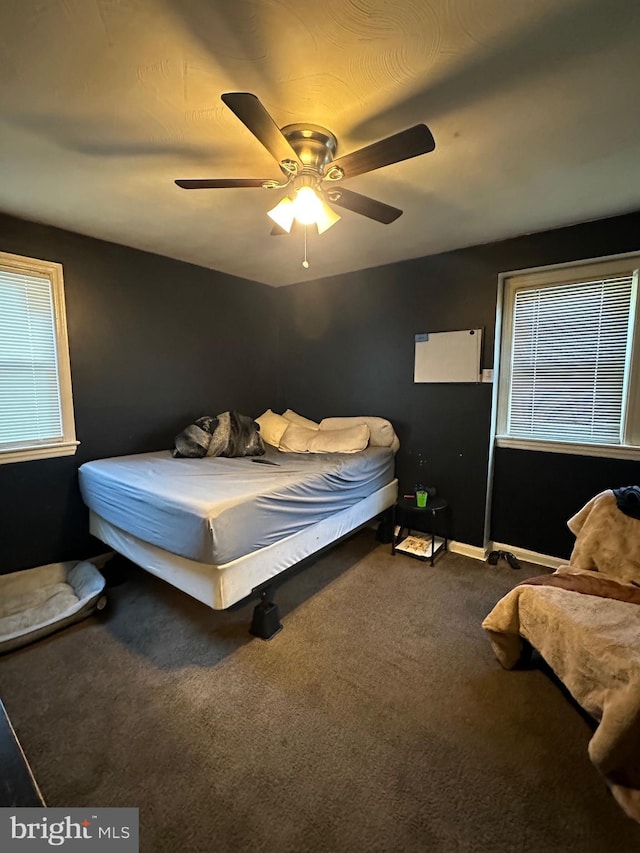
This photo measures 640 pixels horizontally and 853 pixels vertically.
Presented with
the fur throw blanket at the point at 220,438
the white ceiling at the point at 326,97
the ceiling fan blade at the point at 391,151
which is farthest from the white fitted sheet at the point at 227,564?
the white ceiling at the point at 326,97

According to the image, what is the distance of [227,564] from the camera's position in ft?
5.99

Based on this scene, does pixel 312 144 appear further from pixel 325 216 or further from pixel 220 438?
pixel 220 438

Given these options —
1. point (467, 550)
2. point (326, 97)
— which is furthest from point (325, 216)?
point (467, 550)

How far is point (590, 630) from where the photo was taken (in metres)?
1.46

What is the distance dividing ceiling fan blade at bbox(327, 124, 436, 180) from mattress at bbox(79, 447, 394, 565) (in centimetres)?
155

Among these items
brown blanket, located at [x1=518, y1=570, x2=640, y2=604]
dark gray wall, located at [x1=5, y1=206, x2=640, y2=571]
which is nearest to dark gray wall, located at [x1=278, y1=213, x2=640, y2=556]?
dark gray wall, located at [x1=5, y1=206, x2=640, y2=571]

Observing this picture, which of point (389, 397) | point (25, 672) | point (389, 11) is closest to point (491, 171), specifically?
point (389, 11)

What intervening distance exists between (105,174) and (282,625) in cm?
265

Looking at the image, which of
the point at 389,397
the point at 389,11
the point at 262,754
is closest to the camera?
the point at 389,11

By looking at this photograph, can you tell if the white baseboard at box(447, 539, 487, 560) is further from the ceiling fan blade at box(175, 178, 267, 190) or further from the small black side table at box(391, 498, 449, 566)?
the ceiling fan blade at box(175, 178, 267, 190)

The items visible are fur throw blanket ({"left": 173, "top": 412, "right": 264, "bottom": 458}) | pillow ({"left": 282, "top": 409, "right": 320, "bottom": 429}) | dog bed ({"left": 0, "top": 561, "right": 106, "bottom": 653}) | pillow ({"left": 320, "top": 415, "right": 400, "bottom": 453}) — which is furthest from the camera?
pillow ({"left": 282, "top": 409, "right": 320, "bottom": 429})

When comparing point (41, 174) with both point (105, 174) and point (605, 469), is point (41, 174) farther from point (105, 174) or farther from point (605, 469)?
point (605, 469)

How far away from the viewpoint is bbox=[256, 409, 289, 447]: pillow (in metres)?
3.69

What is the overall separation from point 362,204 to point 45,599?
9.86 ft
